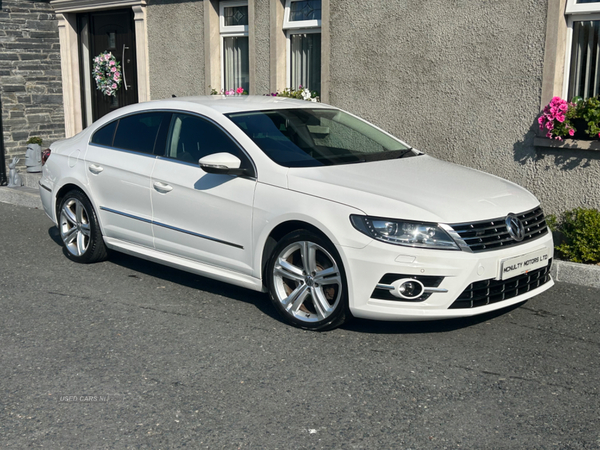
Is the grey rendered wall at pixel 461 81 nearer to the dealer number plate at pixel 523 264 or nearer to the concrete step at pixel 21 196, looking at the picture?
the dealer number plate at pixel 523 264

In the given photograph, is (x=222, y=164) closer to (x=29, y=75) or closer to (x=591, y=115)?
(x=591, y=115)

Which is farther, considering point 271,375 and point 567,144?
point 567,144

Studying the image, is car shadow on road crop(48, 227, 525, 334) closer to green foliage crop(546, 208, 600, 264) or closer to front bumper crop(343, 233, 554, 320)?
front bumper crop(343, 233, 554, 320)

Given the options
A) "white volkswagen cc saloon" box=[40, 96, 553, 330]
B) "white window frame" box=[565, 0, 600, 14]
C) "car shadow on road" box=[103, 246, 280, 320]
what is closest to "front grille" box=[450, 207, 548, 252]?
"white volkswagen cc saloon" box=[40, 96, 553, 330]

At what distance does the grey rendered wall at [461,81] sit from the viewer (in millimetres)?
8055

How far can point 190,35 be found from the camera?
38.3ft

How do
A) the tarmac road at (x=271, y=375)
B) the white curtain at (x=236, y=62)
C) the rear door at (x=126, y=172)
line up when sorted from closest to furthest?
the tarmac road at (x=271, y=375)
the rear door at (x=126, y=172)
the white curtain at (x=236, y=62)

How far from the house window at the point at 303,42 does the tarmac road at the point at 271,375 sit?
5.04 meters

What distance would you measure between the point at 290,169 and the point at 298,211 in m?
0.40

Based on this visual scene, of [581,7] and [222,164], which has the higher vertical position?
[581,7]

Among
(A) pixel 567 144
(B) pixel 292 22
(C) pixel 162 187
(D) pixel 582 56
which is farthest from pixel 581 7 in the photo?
(C) pixel 162 187

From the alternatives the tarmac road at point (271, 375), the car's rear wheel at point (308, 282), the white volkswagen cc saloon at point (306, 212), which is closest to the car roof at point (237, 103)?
the white volkswagen cc saloon at point (306, 212)

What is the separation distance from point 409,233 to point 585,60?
4.37 metres

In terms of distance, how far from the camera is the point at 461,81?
8656 millimetres
